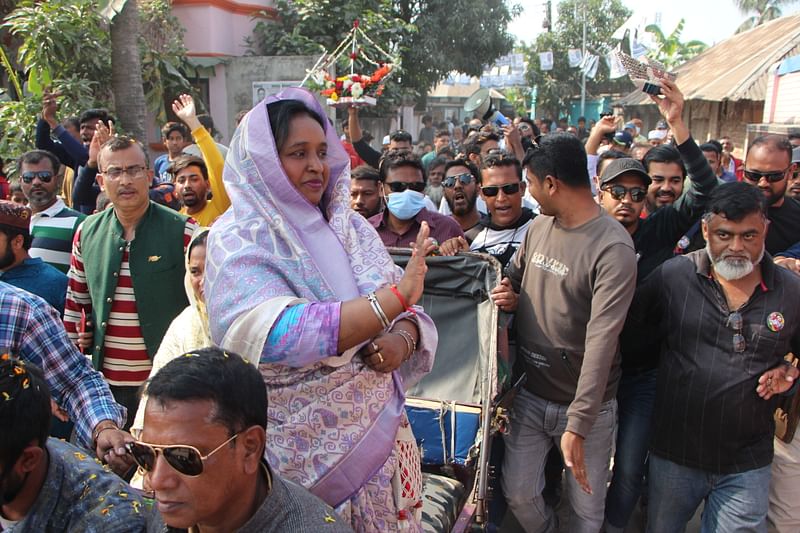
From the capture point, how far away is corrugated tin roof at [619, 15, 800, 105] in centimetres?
1530

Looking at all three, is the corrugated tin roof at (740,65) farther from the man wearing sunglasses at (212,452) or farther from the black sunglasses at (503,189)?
the man wearing sunglasses at (212,452)

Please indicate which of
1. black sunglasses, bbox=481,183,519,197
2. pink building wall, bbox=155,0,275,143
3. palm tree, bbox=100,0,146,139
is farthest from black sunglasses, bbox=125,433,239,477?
pink building wall, bbox=155,0,275,143

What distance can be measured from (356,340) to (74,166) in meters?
5.45

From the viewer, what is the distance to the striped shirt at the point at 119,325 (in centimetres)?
326

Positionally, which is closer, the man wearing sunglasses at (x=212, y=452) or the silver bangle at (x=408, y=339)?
the man wearing sunglasses at (x=212, y=452)

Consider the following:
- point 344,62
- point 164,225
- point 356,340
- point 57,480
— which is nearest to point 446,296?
point 164,225

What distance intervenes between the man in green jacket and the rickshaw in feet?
3.85

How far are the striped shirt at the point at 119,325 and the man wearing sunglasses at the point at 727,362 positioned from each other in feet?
8.19

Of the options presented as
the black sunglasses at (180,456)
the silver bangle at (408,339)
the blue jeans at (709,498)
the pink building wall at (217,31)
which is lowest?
the blue jeans at (709,498)

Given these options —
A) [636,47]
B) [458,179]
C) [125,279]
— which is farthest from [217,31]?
[125,279]

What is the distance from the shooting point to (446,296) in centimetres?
344

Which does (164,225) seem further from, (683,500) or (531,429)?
(683,500)

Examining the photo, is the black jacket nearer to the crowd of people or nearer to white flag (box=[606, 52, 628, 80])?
the crowd of people

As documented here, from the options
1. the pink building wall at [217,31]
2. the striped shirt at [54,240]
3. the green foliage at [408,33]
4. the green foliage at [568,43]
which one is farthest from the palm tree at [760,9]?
the striped shirt at [54,240]
